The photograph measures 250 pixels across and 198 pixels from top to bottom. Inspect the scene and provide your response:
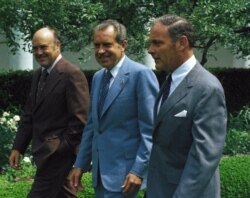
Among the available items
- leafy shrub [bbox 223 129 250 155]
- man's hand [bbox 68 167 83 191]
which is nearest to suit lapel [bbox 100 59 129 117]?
man's hand [bbox 68 167 83 191]

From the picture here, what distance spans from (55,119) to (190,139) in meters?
1.55

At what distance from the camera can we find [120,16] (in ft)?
32.0

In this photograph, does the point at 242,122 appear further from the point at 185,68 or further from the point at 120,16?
the point at 185,68

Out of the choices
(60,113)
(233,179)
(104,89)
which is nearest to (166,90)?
(104,89)

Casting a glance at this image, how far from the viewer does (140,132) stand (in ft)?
12.3

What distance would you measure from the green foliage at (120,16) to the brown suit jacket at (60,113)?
11.3 ft

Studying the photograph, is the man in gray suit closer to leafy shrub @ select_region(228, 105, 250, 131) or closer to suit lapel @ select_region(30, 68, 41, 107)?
suit lapel @ select_region(30, 68, 41, 107)

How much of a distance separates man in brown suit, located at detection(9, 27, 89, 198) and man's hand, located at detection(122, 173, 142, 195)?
0.77m

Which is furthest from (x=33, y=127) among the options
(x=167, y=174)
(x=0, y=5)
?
(x=0, y=5)

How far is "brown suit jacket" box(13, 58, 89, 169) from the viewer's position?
4285 mm

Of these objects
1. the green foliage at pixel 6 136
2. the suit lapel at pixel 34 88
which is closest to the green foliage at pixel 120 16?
the green foliage at pixel 6 136

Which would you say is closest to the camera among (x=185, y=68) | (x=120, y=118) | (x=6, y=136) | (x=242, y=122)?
(x=185, y=68)

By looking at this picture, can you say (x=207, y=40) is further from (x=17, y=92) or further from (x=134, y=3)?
(x=17, y=92)

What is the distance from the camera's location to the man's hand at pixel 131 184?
362 centimetres
